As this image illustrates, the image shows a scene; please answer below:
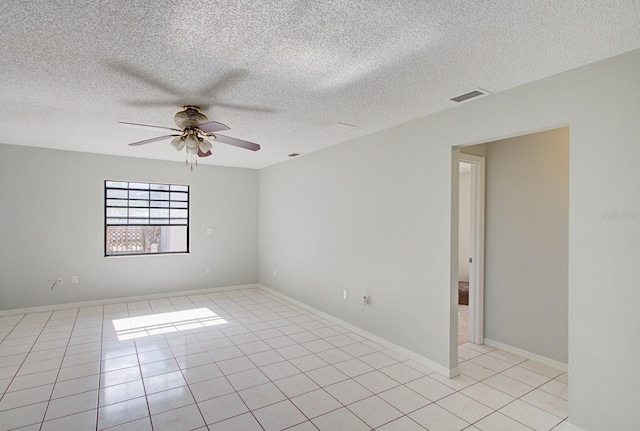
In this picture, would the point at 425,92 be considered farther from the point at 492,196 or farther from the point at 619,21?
the point at 492,196

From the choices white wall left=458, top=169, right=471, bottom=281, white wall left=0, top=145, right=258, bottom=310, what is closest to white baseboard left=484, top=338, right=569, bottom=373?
white wall left=458, top=169, right=471, bottom=281

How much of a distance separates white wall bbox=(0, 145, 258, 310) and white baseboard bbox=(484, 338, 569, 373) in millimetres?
4596

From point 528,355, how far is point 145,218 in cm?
587

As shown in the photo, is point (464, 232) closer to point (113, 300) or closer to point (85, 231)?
point (113, 300)

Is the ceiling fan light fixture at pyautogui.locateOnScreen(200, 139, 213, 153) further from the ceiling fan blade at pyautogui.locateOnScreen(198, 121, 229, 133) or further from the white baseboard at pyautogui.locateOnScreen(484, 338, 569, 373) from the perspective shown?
the white baseboard at pyautogui.locateOnScreen(484, 338, 569, 373)

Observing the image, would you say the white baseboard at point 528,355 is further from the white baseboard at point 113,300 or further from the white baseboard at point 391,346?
the white baseboard at point 113,300

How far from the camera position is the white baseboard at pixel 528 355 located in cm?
326

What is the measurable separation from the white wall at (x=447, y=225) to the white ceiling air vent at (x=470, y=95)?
116 millimetres

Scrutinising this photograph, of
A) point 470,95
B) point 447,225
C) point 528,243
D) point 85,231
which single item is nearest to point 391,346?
point 447,225

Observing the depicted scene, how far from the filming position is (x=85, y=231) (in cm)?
540

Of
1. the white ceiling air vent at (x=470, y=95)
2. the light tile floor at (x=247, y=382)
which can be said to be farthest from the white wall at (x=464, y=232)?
the white ceiling air vent at (x=470, y=95)

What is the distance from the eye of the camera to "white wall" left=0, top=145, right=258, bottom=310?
4.93 metres

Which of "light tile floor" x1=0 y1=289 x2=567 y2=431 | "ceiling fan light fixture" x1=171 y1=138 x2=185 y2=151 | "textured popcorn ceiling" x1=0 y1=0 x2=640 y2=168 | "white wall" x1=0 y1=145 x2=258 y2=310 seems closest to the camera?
"textured popcorn ceiling" x1=0 y1=0 x2=640 y2=168

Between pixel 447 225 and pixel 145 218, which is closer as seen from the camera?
pixel 447 225
